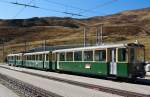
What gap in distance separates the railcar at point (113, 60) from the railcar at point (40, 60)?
45.2 ft

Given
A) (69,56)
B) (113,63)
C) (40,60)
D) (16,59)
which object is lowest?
(16,59)

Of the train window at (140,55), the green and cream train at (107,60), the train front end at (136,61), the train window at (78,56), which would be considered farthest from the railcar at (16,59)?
the train front end at (136,61)

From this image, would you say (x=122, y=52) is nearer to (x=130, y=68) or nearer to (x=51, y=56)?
(x=130, y=68)

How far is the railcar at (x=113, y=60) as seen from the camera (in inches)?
1135

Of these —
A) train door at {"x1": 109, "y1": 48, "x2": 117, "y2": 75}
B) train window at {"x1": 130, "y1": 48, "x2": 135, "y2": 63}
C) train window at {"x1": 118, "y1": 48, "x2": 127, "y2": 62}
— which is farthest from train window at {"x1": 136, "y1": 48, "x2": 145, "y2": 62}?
train door at {"x1": 109, "y1": 48, "x2": 117, "y2": 75}

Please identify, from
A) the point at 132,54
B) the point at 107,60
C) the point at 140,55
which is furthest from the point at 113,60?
the point at 140,55

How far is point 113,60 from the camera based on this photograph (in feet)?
99.7

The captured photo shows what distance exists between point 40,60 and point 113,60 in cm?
2611

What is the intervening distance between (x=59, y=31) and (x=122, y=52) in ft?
531

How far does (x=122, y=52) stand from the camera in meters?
29.2

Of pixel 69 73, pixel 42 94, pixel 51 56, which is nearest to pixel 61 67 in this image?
pixel 69 73

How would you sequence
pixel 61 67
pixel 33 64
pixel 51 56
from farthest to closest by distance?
pixel 33 64, pixel 51 56, pixel 61 67

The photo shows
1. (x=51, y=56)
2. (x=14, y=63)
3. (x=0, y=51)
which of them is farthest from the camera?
(x=0, y=51)

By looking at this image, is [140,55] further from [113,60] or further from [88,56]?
[88,56]
